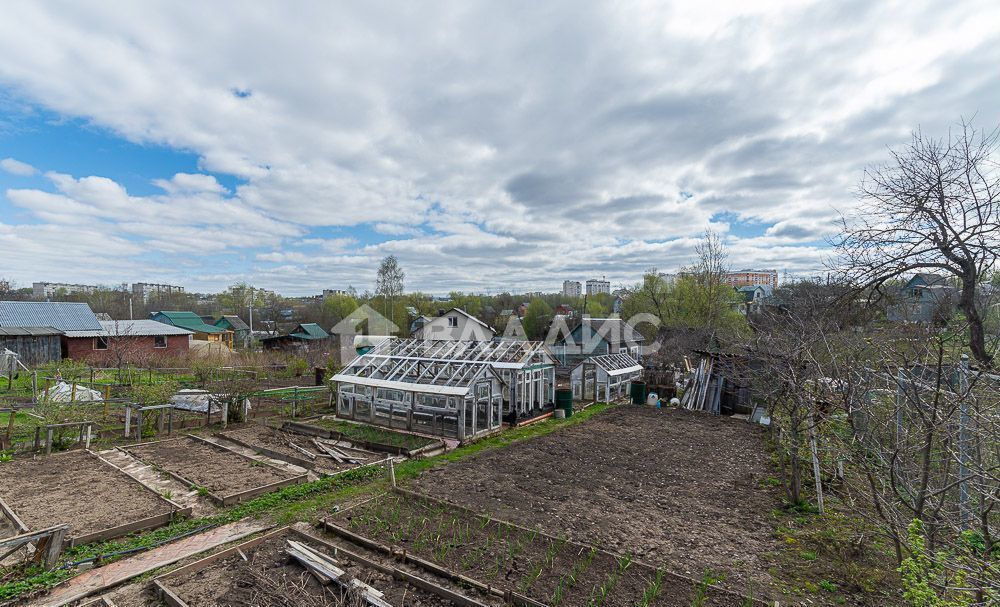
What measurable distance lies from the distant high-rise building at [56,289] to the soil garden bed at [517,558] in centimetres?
6454

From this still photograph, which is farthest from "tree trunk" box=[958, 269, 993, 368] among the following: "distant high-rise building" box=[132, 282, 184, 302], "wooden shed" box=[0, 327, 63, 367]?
"distant high-rise building" box=[132, 282, 184, 302]

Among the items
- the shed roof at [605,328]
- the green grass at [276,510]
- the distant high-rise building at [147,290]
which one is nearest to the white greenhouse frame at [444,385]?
the green grass at [276,510]

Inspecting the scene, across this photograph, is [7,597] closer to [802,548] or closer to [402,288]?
[802,548]

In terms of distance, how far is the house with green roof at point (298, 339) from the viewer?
31.4m

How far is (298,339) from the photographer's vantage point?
106 ft

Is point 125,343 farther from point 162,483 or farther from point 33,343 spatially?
point 162,483

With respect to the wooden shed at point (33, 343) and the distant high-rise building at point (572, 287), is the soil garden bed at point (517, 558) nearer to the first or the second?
the wooden shed at point (33, 343)

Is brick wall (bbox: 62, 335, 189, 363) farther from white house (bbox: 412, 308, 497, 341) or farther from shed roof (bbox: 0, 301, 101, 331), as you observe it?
white house (bbox: 412, 308, 497, 341)

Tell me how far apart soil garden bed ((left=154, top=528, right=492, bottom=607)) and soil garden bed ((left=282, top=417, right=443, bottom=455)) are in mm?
4674

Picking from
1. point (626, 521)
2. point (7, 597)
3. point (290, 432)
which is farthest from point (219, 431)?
point (626, 521)

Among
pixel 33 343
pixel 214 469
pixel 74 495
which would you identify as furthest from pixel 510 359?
pixel 33 343

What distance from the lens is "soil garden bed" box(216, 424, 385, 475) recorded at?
9.74m

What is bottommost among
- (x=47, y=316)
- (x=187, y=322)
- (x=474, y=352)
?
(x=474, y=352)

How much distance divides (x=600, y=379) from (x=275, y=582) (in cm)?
1460
